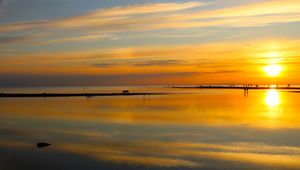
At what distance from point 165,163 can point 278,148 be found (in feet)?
25.6

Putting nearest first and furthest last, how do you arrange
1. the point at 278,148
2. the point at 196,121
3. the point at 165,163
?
the point at 165,163 < the point at 278,148 < the point at 196,121

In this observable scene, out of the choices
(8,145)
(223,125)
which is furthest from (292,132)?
(8,145)

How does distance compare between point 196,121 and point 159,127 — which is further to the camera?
point 196,121

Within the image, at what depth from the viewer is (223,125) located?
35.1 m

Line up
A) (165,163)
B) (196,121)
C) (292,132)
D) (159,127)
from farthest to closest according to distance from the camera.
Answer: (196,121)
(159,127)
(292,132)
(165,163)

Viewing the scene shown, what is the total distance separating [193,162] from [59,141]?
33.5 ft

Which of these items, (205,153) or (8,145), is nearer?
(205,153)

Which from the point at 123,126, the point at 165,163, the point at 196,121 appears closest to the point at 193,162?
the point at 165,163

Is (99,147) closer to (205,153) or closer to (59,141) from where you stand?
(59,141)

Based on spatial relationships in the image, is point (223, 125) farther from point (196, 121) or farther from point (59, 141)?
point (59, 141)

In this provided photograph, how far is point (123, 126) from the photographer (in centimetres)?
3444

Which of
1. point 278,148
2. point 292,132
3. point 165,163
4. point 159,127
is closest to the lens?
point 165,163

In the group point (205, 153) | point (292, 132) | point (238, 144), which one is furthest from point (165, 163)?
point (292, 132)

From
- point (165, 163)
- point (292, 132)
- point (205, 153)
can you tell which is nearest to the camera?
point (165, 163)
